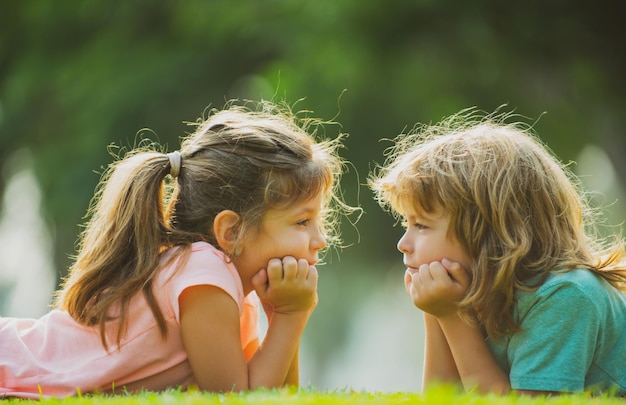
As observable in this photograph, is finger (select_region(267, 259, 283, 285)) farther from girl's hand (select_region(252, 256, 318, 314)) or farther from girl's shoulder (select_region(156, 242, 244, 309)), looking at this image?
girl's shoulder (select_region(156, 242, 244, 309))

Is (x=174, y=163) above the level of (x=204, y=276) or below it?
above

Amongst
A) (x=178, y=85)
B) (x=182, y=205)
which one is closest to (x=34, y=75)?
(x=178, y=85)

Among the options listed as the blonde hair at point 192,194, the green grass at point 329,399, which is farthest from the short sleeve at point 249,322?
the green grass at point 329,399

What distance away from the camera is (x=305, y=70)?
1455cm

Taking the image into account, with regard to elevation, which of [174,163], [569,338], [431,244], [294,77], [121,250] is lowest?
[569,338]

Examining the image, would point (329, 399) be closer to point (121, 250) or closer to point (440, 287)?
point (440, 287)

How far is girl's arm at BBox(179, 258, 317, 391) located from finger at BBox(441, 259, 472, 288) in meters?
0.75

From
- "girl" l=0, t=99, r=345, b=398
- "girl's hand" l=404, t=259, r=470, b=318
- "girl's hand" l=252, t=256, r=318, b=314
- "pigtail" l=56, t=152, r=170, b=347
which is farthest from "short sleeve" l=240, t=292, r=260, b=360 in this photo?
"girl's hand" l=404, t=259, r=470, b=318

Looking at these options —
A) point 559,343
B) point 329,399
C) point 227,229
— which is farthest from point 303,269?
point 329,399

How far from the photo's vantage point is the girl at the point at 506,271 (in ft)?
15.4

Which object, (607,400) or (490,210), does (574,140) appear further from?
(607,400)

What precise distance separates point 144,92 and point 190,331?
11607 millimetres

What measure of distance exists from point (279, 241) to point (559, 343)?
1.59 meters

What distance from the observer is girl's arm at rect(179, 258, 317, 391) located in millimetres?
5008
